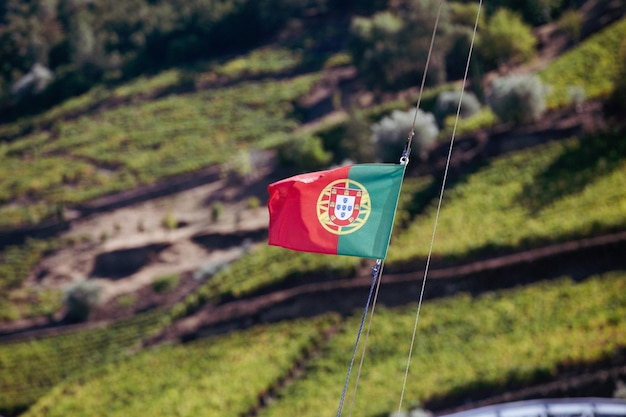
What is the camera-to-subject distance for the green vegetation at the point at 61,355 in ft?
114

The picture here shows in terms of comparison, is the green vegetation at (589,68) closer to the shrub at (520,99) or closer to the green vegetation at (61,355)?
the shrub at (520,99)

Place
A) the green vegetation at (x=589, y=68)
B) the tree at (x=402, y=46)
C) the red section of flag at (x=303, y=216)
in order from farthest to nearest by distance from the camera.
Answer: the tree at (x=402, y=46) < the green vegetation at (x=589, y=68) < the red section of flag at (x=303, y=216)

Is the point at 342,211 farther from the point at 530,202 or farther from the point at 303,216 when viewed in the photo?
the point at 530,202

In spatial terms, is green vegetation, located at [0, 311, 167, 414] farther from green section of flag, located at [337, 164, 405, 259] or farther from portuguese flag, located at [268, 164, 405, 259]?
green section of flag, located at [337, 164, 405, 259]

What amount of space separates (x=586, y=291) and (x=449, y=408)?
299 inches

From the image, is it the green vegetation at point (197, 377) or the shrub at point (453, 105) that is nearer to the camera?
the green vegetation at point (197, 377)

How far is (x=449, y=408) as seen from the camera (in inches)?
1047

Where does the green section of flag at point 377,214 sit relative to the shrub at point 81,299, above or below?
above

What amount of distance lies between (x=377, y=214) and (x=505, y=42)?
101 ft

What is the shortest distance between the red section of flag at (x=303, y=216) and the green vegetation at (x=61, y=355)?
21439 mm

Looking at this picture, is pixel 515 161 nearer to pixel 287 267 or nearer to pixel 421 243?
pixel 421 243

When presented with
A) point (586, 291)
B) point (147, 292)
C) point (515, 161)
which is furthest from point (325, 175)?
point (147, 292)

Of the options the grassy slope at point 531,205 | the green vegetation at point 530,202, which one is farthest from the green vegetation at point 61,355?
the green vegetation at point 530,202

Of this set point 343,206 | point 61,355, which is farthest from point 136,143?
point 343,206
